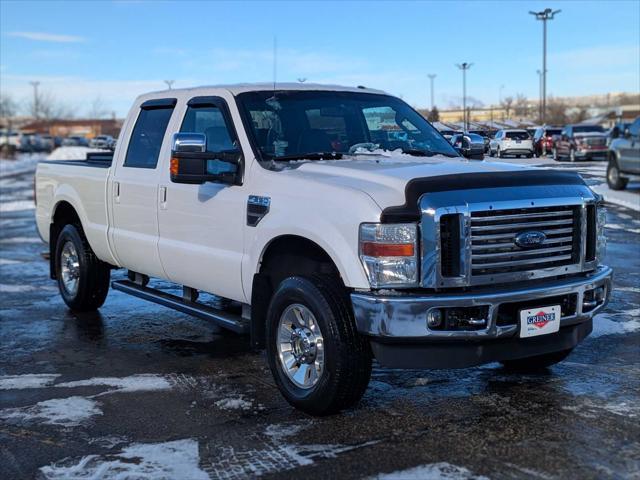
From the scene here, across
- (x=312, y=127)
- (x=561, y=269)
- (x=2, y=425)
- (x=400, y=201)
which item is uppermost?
(x=312, y=127)

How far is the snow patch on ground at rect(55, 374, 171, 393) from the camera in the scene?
5.59 meters

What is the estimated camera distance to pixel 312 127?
233 inches

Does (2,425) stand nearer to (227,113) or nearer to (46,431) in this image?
(46,431)

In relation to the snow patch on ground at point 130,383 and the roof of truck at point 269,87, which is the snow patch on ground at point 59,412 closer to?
the snow patch on ground at point 130,383

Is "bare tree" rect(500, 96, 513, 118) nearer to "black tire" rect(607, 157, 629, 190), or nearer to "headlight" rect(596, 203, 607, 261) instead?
"headlight" rect(596, 203, 607, 261)

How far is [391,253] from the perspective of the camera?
4.40 metres

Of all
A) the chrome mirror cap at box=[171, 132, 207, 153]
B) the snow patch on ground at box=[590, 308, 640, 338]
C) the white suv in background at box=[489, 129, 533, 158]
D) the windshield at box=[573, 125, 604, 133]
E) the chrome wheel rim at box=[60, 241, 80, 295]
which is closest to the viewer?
the chrome mirror cap at box=[171, 132, 207, 153]

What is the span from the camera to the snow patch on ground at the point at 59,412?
4.95 metres

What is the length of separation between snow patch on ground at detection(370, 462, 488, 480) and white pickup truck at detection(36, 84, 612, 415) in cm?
64

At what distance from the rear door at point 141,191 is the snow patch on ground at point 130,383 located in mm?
989

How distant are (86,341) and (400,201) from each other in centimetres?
371

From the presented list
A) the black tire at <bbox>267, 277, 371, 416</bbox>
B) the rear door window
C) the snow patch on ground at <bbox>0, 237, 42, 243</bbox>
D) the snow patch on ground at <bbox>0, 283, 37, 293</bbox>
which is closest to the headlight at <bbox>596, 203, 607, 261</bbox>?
the black tire at <bbox>267, 277, 371, 416</bbox>

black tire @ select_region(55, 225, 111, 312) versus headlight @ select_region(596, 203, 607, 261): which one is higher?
headlight @ select_region(596, 203, 607, 261)

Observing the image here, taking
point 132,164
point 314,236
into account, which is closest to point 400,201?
point 314,236
